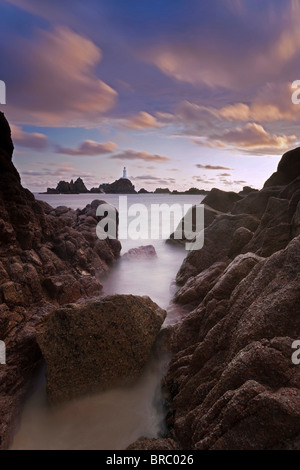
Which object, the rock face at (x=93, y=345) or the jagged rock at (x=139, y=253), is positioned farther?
the jagged rock at (x=139, y=253)

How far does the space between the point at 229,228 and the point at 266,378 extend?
1282cm

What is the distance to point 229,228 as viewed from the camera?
16766mm

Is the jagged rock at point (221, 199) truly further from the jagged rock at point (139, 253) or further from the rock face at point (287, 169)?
the jagged rock at point (139, 253)

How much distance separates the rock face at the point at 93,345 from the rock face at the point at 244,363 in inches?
54.9

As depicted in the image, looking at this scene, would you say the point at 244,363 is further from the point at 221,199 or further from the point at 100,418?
the point at 221,199

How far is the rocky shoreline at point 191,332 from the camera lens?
15.1 feet

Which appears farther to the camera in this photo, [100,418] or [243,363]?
[100,418]

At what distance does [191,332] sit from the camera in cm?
870

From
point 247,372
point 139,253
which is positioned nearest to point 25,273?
point 247,372

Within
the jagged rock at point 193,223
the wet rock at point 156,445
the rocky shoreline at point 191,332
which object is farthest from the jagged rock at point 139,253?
the wet rock at point 156,445

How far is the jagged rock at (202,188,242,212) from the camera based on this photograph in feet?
111

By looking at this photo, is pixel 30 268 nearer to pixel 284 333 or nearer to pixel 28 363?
pixel 28 363

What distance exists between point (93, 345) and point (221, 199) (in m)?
30.3

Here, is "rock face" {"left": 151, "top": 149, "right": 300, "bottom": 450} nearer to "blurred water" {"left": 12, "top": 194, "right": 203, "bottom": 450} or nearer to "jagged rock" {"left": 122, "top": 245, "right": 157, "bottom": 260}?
"blurred water" {"left": 12, "top": 194, "right": 203, "bottom": 450}
